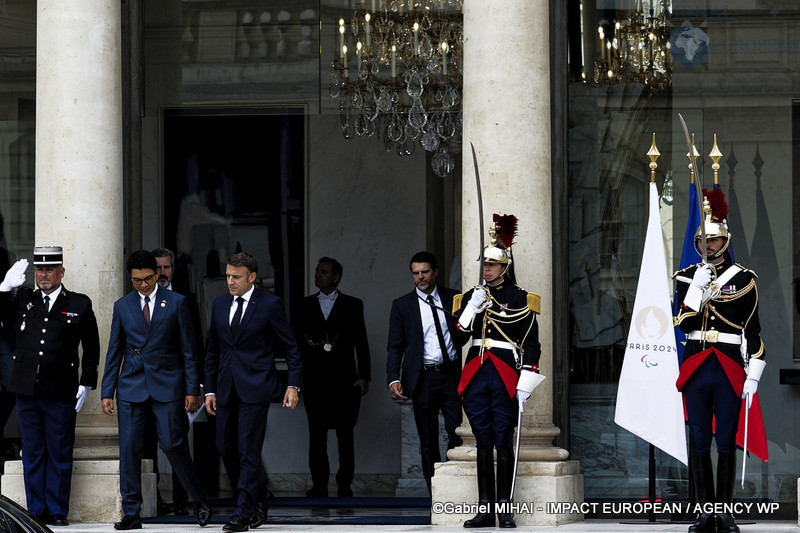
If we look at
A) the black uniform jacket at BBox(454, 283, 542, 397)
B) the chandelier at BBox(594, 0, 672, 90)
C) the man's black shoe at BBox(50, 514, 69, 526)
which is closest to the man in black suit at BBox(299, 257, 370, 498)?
the chandelier at BBox(594, 0, 672, 90)

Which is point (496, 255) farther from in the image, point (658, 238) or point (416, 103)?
point (416, 103)

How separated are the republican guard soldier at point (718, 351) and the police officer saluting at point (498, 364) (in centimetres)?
106

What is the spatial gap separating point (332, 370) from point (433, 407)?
2538 mm

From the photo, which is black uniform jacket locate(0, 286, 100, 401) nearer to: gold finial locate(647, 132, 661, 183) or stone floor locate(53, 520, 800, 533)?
stone floor locate(53, 520, 800, 533)

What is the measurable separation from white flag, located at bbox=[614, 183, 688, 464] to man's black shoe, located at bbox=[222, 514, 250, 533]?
8.84 ft

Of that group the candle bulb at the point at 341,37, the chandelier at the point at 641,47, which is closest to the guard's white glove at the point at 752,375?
the chandelier at the point at 641,47

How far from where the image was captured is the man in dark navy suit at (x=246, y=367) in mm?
11523

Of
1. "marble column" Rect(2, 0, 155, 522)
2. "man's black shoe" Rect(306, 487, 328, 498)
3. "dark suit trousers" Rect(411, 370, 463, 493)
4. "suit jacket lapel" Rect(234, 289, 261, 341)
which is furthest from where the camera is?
"man's black shoe" Rect(306, 487, 328, 498)

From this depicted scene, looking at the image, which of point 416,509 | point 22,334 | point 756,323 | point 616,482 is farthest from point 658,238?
point 22,334

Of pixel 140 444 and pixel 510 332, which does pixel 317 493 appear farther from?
pixel 510 332

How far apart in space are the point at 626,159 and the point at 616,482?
8.15 feet

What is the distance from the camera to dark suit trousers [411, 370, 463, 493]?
1285 centimetres

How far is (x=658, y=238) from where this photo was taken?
11.9m

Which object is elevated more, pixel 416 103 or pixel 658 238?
pixel 416 103
